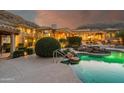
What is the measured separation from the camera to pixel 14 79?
6395 millimetres

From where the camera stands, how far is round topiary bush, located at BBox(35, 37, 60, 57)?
11.3 metres

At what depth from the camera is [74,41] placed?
53.1 ft

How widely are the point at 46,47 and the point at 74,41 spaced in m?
5.27

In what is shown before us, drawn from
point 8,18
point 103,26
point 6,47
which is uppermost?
point 8,18

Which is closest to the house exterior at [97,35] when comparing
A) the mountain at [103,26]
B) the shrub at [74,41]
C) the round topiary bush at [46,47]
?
the mountain at [103,26]

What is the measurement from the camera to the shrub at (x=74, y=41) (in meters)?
15.3

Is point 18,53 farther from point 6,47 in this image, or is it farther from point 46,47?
point 46,47

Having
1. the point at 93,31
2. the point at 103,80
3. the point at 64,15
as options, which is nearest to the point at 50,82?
the point at 103,80

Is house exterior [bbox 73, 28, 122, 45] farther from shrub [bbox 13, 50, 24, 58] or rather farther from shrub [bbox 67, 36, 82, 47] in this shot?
shrub [bbox 13, 50, 24, 58]

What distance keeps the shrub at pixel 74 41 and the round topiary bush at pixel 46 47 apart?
3.81m

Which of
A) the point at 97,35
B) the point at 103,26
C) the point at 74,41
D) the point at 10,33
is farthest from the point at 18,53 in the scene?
the point at 103,26

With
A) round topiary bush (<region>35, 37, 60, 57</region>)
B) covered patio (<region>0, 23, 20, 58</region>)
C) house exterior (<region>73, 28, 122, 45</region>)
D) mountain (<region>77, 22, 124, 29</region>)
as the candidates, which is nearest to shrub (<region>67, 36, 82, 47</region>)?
house exterior (<region>73, 28, 122, 45</region>)

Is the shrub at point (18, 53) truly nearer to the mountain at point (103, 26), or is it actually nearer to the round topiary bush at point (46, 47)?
the round topiary bush at point (46, 47)
